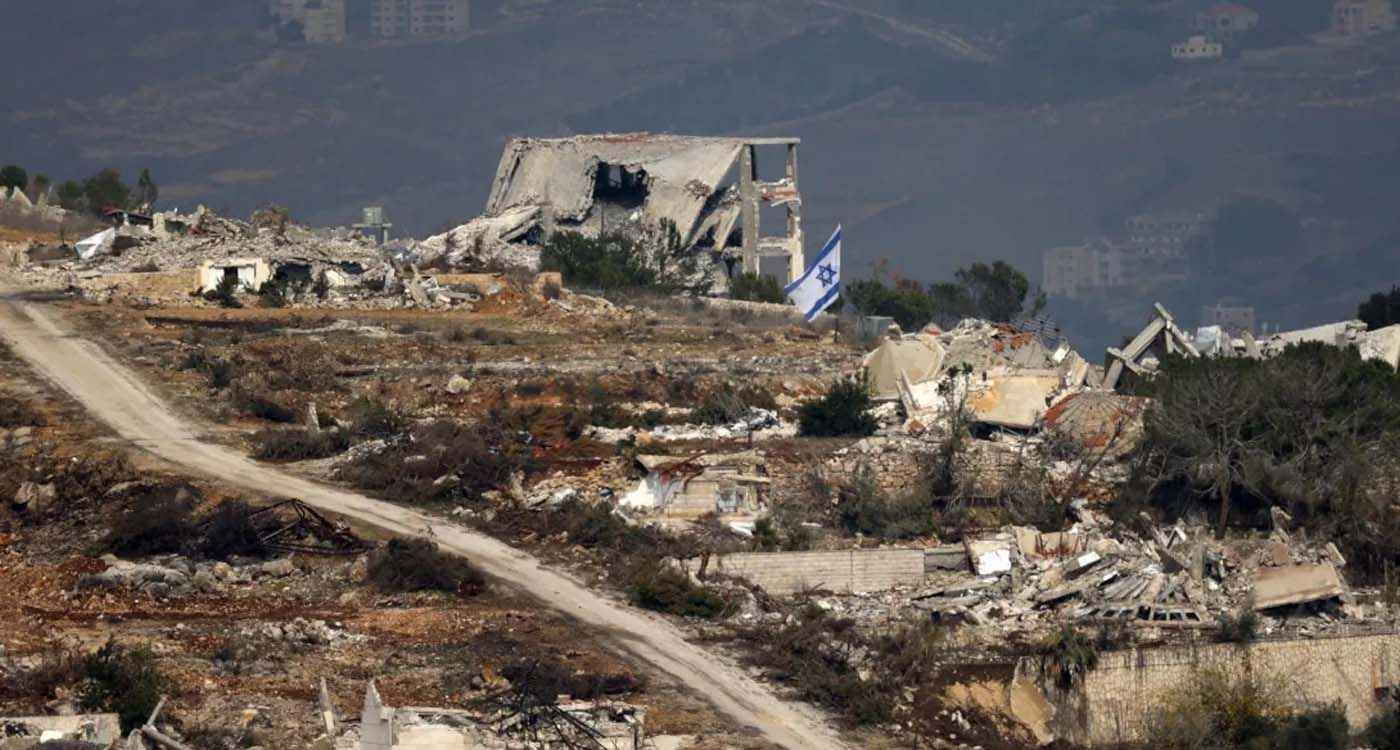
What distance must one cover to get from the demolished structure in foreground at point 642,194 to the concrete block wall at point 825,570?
31301 mm

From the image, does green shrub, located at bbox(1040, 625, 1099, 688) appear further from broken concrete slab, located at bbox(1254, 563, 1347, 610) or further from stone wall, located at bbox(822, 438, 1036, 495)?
stone wall, located at bbox(822, 438, 1036, 495)

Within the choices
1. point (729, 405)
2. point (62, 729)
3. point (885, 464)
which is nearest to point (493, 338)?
point (729, 405)

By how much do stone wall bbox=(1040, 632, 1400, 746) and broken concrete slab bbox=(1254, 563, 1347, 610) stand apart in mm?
1227

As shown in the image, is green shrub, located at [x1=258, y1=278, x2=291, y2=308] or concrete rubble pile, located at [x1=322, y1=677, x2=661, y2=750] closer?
concrete rubble pile, located at [x1=322, y1=677, x2=661, y2=750]

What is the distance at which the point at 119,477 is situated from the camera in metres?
40.2

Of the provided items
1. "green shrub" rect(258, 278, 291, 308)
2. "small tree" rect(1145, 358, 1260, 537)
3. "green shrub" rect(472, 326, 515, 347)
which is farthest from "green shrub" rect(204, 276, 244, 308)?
"small tree" rect(1145, 358, 1260, 537)

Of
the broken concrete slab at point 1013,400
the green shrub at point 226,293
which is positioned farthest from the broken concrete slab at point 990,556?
the green shrub at point 226,293

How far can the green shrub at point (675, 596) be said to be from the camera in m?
35.2

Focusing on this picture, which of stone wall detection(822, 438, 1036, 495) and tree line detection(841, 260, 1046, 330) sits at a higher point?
stone wall detection(822, 438, 1036, 495)

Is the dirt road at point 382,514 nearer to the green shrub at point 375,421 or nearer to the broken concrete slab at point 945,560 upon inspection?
the green shrub at point 375,421

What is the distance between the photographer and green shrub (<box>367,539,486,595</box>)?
3572cm

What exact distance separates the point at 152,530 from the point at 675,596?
254 inches

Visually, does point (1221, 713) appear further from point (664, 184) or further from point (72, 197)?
point (72, 197)

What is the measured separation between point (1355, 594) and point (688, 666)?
843 centimetres
